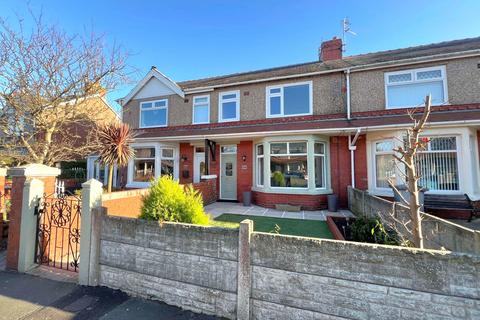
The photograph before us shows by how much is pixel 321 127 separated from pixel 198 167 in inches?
265

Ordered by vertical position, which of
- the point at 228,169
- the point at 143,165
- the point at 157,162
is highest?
the point at 157,162

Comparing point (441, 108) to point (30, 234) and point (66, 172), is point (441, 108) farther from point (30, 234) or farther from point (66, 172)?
point (66, 172)

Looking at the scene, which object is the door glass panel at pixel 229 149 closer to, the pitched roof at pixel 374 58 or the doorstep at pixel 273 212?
the doorstep at pixel 273 212

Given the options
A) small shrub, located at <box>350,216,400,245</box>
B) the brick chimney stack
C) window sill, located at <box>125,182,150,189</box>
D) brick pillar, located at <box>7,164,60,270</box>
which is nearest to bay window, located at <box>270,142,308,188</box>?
small shrub, located at <box>350,216,400,245</box>

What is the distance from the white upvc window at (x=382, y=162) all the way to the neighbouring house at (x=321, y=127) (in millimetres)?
40

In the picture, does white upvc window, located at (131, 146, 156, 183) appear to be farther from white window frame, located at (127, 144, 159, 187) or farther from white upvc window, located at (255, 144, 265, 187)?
white upvc window, located at (255, 144, 265, 187)

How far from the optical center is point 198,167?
12703 mm

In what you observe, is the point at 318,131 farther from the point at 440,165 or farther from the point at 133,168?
the point at 133,168

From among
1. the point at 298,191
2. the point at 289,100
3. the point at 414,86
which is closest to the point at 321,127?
the point at 289,100

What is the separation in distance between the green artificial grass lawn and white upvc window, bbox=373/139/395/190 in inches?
148

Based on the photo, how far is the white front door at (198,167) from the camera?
1267cm

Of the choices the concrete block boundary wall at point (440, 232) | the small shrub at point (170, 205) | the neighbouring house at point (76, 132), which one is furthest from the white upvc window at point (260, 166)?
the small shrub at point (170, 205)

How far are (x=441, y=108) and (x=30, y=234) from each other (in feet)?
42.0

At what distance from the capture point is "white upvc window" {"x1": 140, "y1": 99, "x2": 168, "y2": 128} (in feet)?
43.7
